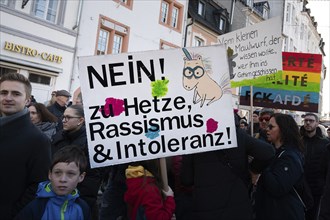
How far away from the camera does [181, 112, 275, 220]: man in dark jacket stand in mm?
2400

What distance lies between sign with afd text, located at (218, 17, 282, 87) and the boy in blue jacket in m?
2.37

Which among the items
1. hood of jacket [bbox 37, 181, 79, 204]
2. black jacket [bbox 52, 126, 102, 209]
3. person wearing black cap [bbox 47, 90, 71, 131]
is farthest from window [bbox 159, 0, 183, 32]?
hood of jacket [bbox 37, 181, 79, 204]

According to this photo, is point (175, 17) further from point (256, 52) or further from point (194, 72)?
point (194, 72)

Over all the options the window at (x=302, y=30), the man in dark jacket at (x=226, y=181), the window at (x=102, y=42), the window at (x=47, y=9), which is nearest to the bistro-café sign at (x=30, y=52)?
the window at (x=47, y=9)

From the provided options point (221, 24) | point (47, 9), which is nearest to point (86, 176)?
point (47, 9)

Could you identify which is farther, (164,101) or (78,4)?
(78,4)

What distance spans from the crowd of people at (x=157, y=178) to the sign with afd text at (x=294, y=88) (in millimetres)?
3003

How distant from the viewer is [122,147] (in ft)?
8.45

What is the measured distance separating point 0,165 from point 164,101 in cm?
126

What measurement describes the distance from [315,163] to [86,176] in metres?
2.94

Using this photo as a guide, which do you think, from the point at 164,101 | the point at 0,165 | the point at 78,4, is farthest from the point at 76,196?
the point at 78,4

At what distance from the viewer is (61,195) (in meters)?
2.16

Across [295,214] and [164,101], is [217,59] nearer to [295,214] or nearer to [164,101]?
[164,101]

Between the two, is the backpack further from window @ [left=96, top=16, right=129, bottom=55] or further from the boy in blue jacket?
window @ [left=96, top=16, right=129, bottom=55]
